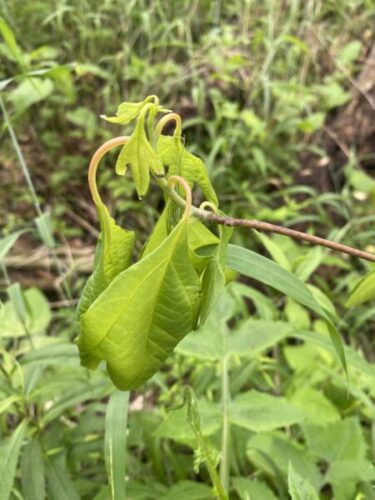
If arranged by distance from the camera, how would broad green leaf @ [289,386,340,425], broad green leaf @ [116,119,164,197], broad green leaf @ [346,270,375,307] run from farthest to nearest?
broad green leaf @ [289,386,340,425] → broad green leaf @ [346,270,375,307] → broad green leaf @ [116,119,164,197]

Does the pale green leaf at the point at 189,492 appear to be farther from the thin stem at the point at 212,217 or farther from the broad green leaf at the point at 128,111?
the broad green leaf at the point at 128,111

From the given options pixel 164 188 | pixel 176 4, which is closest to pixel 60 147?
pixel 176 4

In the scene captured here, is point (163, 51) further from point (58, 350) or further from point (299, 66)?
point (58, 350)

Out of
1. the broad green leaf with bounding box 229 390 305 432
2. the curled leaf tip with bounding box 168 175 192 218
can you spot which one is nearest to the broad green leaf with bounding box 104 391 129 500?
the broad green leaf with bounding box 229 390 305 432

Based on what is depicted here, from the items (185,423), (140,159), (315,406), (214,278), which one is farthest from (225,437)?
(140,159)

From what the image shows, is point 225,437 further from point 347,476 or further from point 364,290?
point 364,290

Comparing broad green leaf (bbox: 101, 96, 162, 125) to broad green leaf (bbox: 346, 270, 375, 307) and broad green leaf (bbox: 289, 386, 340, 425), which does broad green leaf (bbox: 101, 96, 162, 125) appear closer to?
broad green leaf (bbox: 346, 270, 375, 307)
